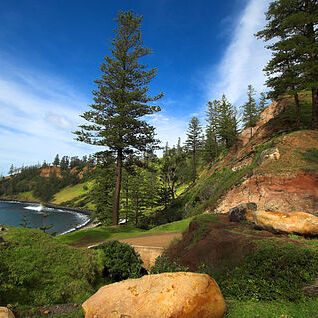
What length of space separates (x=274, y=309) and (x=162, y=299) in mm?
2477

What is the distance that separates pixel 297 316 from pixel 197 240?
16.7 ft

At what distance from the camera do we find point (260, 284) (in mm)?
4781

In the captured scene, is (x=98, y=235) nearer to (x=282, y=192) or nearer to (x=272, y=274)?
(x=272, y=274)

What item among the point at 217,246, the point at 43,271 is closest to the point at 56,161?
the point at 43,271

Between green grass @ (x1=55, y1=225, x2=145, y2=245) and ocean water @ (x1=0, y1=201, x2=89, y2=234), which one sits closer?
green grass @ (x1=55, y1=225, x2=145, y2=245)

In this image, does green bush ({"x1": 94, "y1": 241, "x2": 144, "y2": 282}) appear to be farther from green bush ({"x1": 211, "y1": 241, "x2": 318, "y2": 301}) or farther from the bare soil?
green bush ({"x1": 211, "y1": 241, "x2": 318, "y2": 301})

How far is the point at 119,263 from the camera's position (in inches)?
299

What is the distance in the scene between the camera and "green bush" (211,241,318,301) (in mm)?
4387

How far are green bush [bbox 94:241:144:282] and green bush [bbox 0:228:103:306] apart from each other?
367 millimetres

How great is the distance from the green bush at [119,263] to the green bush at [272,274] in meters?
3.83

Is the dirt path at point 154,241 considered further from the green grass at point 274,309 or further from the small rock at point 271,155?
the small rock at point 271,155

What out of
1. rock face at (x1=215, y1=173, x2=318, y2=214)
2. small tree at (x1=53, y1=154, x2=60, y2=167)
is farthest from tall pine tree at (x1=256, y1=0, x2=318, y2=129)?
small tree at (x1=53, y1=154, x2=60, y2=167)

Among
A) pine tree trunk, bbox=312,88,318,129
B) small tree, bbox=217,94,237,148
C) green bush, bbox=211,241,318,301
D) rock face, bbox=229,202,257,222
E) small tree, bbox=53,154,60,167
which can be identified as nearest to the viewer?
green bush, bbox=211,241,318,301

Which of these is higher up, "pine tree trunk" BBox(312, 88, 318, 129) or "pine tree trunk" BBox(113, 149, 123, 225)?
"pine tree trunk" BBox(312, 88, 318, 129)
